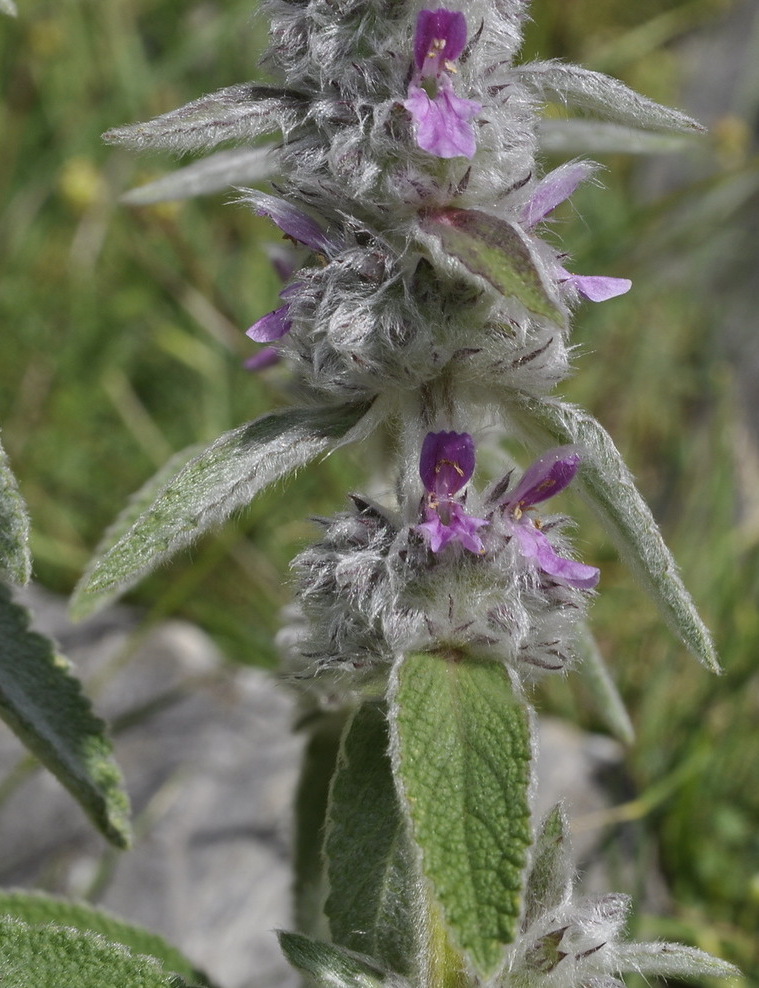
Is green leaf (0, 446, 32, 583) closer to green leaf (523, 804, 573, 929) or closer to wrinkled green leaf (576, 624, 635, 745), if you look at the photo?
green leaf (523, 804, 573, 929)

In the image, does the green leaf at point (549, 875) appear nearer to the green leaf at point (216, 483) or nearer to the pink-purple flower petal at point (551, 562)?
the pink-purple flower petal at point (551, 562)

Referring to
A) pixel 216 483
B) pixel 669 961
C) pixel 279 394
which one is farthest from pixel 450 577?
pixel 279 394

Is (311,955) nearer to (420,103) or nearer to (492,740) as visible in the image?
(492,740)

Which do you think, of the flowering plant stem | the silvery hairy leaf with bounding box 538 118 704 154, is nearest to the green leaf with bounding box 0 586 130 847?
the flowering plant stem

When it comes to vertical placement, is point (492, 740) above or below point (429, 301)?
below

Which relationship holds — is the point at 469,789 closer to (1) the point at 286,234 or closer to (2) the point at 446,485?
(2) the point at 446,485

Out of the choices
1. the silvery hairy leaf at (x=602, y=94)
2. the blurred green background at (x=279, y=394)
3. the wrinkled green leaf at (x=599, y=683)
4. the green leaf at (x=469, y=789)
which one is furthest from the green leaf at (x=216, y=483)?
the blurred green background at (x=279, y=394)

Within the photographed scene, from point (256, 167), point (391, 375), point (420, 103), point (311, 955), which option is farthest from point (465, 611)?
point (256, 167)
